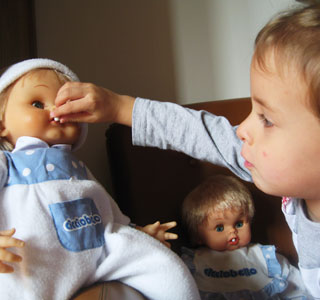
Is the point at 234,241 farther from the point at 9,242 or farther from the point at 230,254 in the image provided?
the point at 9,242

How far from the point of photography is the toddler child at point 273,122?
0.52 meters

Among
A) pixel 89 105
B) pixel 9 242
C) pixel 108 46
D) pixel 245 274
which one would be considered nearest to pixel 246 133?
pixel 89 105

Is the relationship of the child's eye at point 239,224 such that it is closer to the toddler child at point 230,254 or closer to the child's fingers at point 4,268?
the toddler child at point 230,254

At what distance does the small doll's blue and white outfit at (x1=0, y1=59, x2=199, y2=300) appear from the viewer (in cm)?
58

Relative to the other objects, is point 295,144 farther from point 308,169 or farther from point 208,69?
point 208,69

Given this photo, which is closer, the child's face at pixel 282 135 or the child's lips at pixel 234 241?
the child's face at pixel 282 135

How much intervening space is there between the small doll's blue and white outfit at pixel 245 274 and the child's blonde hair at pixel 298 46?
25.2 inches

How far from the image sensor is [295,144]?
0.55 m

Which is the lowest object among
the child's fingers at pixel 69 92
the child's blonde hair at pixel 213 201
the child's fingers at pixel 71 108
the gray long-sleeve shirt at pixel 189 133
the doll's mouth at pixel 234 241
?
the doll's mouth at pixel 234 241

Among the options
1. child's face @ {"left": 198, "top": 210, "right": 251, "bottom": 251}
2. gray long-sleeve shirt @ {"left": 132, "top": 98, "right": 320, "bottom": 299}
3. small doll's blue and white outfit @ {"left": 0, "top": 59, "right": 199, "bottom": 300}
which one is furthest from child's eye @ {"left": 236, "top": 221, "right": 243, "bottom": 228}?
small doll's blue and white outfit @ {"left": 0, "top": 59, "right": 199, "bottom": 300}

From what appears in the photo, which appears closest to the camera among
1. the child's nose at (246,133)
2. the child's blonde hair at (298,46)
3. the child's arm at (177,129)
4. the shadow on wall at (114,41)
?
the child's blonde hair at (298,46)

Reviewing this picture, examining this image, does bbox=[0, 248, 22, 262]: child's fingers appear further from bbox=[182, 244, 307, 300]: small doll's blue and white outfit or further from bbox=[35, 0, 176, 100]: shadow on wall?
bbox=[35, 0, 176, 100]: shadow on wall

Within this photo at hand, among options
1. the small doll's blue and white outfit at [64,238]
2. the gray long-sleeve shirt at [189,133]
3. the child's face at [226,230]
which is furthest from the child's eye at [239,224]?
the small doll's blue and white outfit at [64,238]

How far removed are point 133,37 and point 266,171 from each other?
87cm
